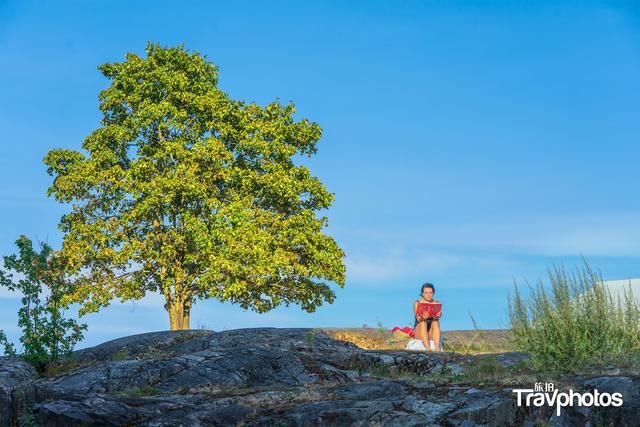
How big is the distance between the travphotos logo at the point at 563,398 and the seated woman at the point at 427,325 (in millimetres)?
9261

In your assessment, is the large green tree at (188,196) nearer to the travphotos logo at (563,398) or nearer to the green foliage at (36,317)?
the green foliage at (36,317)

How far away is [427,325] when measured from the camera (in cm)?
1936

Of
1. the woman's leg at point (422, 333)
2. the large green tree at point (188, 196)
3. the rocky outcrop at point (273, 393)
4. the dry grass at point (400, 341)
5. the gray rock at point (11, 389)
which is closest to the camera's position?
the rocky outcrop at point (273, 393)

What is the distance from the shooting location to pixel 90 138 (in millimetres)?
30266

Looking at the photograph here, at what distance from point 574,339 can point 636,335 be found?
1.42 meters

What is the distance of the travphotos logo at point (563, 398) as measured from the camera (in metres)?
9.42

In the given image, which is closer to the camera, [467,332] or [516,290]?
[516,290]

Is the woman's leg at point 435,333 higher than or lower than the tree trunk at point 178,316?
lower

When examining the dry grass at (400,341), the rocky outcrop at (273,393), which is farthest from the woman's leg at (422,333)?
the rocky outcrop at (273,393)

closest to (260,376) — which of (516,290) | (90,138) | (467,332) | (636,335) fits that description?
(516,290)

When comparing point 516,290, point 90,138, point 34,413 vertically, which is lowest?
point 34,413

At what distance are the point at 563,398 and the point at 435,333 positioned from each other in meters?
9.71

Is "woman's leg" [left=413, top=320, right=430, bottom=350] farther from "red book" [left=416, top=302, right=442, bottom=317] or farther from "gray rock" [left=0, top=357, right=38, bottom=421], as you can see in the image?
"gray rock" [left=0, top=357, right=38, bottom=421]

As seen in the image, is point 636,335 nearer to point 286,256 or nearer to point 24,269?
point 24,269
